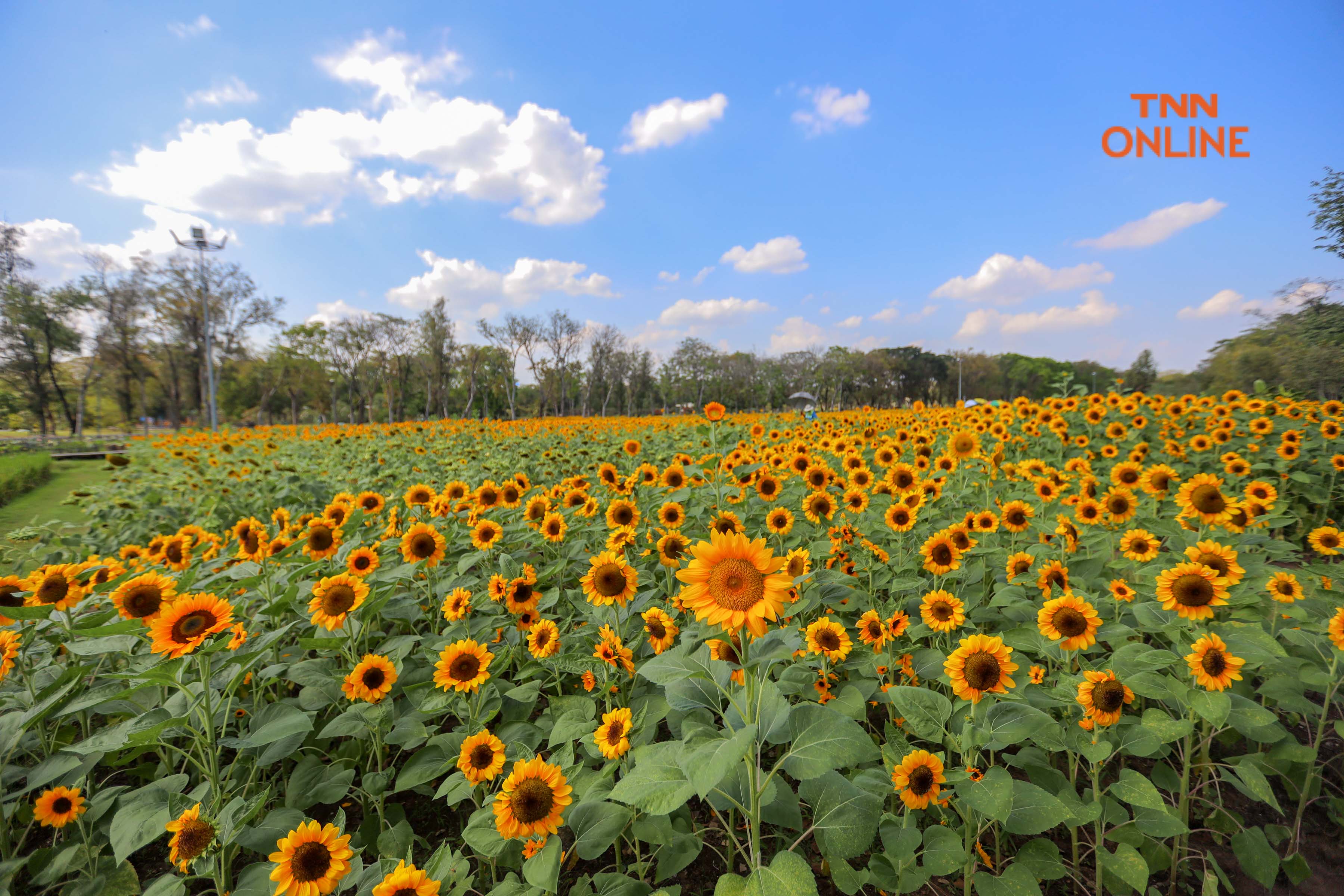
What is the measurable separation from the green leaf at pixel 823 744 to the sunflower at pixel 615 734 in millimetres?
567

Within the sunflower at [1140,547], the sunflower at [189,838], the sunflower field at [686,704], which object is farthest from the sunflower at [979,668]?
the sunflower at [189,838]

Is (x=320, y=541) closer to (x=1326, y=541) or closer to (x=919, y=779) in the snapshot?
(x=919, y=779)

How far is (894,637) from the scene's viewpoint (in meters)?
2.42

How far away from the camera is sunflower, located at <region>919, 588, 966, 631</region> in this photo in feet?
7.54

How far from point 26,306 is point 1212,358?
57.3 meters

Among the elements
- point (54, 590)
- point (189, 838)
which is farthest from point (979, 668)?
point (54, 590)

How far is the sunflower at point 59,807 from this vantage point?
1.78m

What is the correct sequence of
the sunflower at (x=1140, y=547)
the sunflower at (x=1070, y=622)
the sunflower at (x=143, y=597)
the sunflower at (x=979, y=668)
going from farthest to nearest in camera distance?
the sunflower at (x=1140, y=547) → the sunflower at (x=143, y=597) → the sunflower at (x=1070, y=622) → the sunflower at (x=979, y=668)

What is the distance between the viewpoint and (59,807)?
1.81 meters

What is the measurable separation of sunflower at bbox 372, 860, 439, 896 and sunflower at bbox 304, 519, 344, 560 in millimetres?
1913

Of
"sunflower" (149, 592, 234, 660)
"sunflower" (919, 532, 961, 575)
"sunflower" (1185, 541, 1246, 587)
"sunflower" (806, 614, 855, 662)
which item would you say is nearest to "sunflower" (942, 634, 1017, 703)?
"sunflower" (806, 614, 855, 662)

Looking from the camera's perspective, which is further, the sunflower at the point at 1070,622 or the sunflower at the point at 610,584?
the sunflower at the point at 610,584

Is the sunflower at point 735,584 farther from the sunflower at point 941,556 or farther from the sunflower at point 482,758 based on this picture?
the sunflower at point 941,556

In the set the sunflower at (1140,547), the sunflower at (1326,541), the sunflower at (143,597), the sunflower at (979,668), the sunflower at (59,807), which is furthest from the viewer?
the sunflower at (1326,541)
